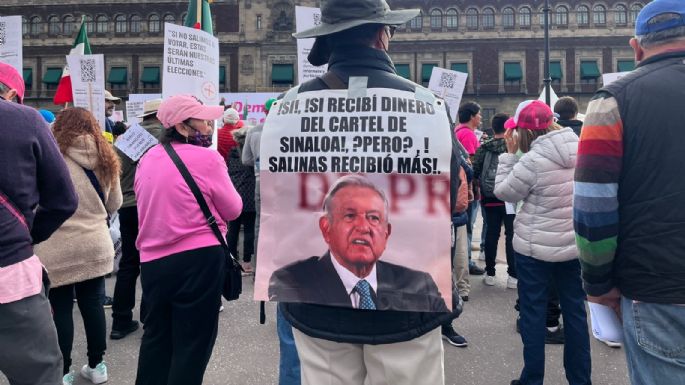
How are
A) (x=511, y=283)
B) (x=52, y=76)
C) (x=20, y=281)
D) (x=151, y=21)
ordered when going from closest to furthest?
1. (x=20, y=281)
2. (x=511, y=283)
3. (x=52, y=76)
4. (x=151, y=21)

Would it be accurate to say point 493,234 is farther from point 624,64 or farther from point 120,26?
point 120,26

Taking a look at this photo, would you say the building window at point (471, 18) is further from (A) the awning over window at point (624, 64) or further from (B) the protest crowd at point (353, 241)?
(B) the protest crowd at point (353, 241)

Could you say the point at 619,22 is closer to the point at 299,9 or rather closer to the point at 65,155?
the point at 299,9

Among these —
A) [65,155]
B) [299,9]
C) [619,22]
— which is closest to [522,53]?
[619,22]

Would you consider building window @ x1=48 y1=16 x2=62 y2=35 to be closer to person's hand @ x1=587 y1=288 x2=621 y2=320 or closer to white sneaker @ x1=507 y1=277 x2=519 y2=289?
white sneaker @ x1=507 y1=277 x2=519 y2=289

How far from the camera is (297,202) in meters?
1.84

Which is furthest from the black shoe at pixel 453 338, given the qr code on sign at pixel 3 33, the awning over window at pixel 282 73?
the awning over window at pixel 282 73

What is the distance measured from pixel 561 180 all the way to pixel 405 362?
214cm

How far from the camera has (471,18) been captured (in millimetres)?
38188

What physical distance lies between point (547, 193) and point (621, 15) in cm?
4072

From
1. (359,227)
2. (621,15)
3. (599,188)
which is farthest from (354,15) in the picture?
(621,15)

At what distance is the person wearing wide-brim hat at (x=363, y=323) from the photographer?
69.7 inches

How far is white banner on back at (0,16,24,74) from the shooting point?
6195 mm

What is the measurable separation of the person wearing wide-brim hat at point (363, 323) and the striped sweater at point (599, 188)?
514mm
